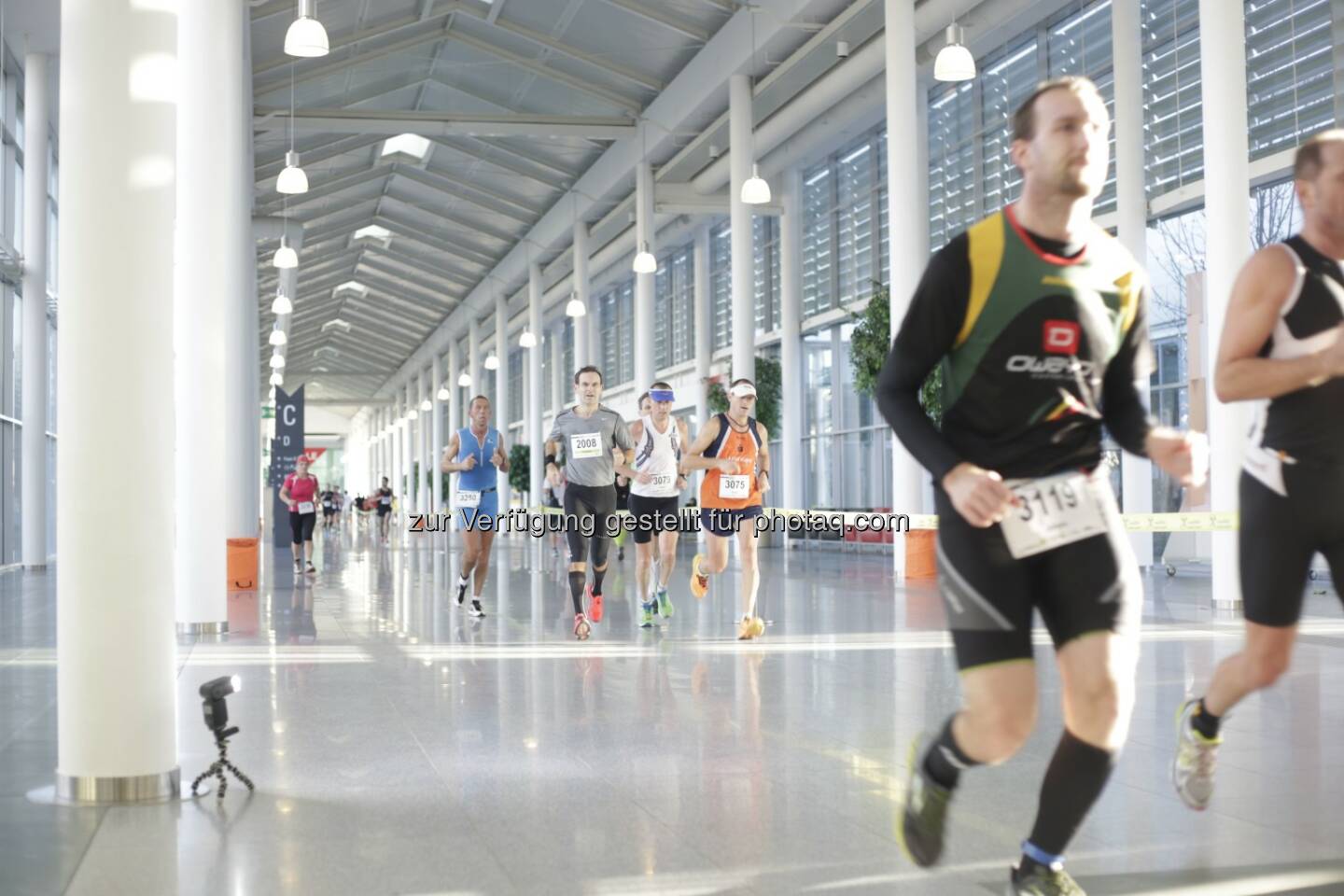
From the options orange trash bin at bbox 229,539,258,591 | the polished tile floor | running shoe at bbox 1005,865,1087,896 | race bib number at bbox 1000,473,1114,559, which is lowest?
the polished tile floor

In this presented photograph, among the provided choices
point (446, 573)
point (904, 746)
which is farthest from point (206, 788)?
point (446, 573)

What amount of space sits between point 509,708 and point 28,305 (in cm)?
1885

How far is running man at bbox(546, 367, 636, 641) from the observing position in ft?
35.5

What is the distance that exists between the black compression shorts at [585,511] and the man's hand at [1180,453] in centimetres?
769

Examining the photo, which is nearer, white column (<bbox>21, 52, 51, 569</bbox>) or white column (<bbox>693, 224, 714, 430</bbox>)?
white column (<bbox>21, 52, 51, 569</bbox>)

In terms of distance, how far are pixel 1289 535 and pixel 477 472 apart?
960cm

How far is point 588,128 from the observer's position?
91.5ft

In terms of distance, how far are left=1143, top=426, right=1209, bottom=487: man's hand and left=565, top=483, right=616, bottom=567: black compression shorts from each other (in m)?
7.69

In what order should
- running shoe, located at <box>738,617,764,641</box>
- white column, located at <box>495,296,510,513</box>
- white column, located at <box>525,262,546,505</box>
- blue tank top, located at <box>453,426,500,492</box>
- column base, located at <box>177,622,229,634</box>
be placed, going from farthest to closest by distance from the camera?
white column, located at <box>495,296,510,513</box>, white column, located at <box>525,262,546,505</box>, blue tank top, located at <box>453,426,500,492</box>, column base, located at <box>177,622,229,634</box>, running shoe, located at <box>738,617,764,641</box>

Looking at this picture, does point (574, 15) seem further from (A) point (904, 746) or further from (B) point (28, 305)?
(A) point (904, 746)

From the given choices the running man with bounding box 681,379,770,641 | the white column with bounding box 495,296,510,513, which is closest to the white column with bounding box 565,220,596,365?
the white column with bounding box 495,296,510,513

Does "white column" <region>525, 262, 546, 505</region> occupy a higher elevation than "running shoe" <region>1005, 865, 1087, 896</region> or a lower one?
higher

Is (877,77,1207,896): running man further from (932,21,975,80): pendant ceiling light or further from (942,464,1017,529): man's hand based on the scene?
(932,21,975,80): pendant ceiling light

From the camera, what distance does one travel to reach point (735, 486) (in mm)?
10516
